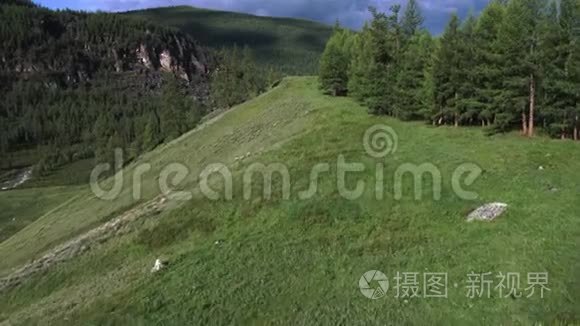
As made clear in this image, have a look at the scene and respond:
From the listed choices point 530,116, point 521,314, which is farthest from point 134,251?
point 530,116

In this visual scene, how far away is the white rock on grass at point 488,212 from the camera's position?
30.7 metres

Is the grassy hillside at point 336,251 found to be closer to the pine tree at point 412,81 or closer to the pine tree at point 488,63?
the pine tree at point 488,63

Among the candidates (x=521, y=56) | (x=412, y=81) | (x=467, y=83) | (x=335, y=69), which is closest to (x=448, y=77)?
(x=467, y=83)

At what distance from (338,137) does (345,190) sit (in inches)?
580

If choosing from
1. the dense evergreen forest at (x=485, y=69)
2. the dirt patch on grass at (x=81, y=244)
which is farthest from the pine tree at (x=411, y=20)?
the dirt patch on grass at (x=81, y=244)

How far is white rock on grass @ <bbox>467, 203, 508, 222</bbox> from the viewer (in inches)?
1207

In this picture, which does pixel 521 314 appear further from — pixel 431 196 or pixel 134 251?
pixel 134 251

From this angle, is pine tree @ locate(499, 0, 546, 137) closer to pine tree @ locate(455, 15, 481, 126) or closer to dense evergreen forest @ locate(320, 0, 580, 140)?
dense evergreen forest @ locate(320, 0, 580, 140)

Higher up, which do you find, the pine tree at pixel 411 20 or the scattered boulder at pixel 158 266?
the pine tree at pixel 411 20

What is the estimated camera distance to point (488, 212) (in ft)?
102

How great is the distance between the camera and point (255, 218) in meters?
37.2
